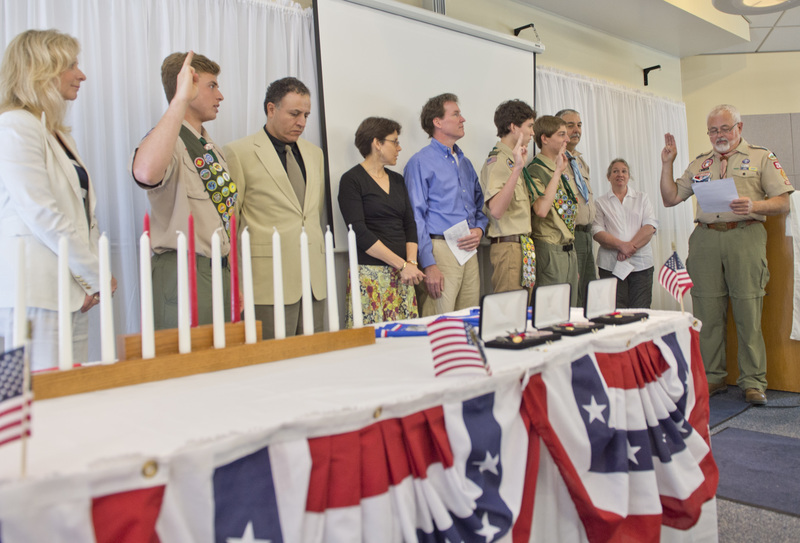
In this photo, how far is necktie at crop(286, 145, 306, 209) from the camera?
2.53 metres

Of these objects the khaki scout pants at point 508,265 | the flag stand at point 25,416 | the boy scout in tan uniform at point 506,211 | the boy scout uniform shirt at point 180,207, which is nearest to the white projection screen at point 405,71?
the boy scout in tan uniform at point 506,211

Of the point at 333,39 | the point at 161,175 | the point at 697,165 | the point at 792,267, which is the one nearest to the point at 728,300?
the point at 792,267

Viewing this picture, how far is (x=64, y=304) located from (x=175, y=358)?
8.3 inches

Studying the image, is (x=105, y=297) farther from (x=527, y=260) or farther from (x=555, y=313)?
(x=527, y=260)

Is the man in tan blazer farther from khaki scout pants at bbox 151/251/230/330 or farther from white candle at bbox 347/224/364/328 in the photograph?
white candle at bbox 347/224/364/328

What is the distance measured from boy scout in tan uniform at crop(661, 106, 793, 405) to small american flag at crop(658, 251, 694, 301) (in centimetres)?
177

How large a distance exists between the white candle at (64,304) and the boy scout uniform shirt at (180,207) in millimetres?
997

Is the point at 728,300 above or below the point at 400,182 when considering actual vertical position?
below

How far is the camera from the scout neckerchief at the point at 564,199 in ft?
11.3

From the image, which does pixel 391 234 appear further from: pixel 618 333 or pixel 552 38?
pixel 552 38

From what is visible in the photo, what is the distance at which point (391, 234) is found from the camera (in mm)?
2846

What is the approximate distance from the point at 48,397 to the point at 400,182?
2324mm

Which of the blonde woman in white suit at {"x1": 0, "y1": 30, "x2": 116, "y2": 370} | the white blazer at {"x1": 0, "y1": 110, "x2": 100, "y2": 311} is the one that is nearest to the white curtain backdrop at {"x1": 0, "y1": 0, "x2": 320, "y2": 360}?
the blonde woman in white suit at {"x1": 0, "y1": 30, "x2": 116, "y2": 370}

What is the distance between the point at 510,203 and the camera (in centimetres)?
325
